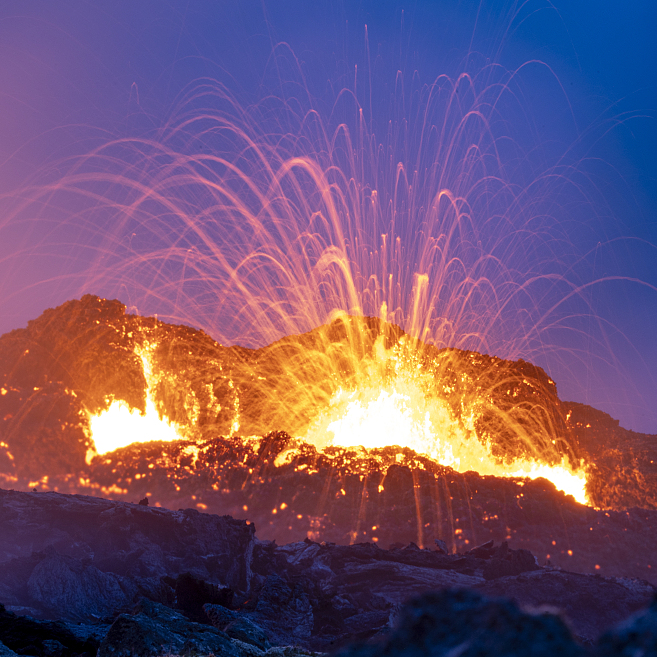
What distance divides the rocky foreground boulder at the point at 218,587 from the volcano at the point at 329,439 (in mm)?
12490

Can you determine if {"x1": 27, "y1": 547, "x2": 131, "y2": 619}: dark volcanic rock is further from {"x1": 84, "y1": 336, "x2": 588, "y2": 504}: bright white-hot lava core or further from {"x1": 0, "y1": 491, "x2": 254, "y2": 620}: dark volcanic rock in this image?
{"x1": 84, "y1": 336, "x2": 588, "y2": 504}: bright white-hot lava core

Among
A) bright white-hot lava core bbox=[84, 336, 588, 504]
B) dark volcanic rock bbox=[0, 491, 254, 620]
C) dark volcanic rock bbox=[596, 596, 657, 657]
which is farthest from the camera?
bright white-hot lava core bbox=[84, 336, 588, 504]

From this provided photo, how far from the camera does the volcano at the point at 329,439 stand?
36281mm

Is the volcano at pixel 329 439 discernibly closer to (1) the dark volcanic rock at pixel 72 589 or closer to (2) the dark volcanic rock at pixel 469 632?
(1) the dark volcanic rock at pixel 72 589

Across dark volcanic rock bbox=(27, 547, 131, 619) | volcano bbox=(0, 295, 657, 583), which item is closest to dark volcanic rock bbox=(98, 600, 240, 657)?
dark volcanic rock bbox=(27, 547, 131, 619)

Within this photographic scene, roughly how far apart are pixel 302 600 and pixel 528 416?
64.1m

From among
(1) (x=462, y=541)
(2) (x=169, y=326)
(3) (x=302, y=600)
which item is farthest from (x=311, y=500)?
(2) (x=169, y=326)

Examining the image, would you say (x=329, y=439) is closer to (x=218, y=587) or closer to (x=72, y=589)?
(x=72, y=589)

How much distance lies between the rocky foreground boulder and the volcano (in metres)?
12.5

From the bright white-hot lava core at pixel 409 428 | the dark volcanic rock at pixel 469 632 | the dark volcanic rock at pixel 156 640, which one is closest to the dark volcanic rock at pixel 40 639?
the dark volcanic rock at pixel 156 640

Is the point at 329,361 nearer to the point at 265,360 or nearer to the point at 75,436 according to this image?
the point at 265,360

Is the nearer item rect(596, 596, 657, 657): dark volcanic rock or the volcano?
rect(596, 596, 657, 657): dark volcanic rock

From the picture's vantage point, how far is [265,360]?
257 feet

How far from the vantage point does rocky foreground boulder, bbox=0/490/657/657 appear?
927 cm
